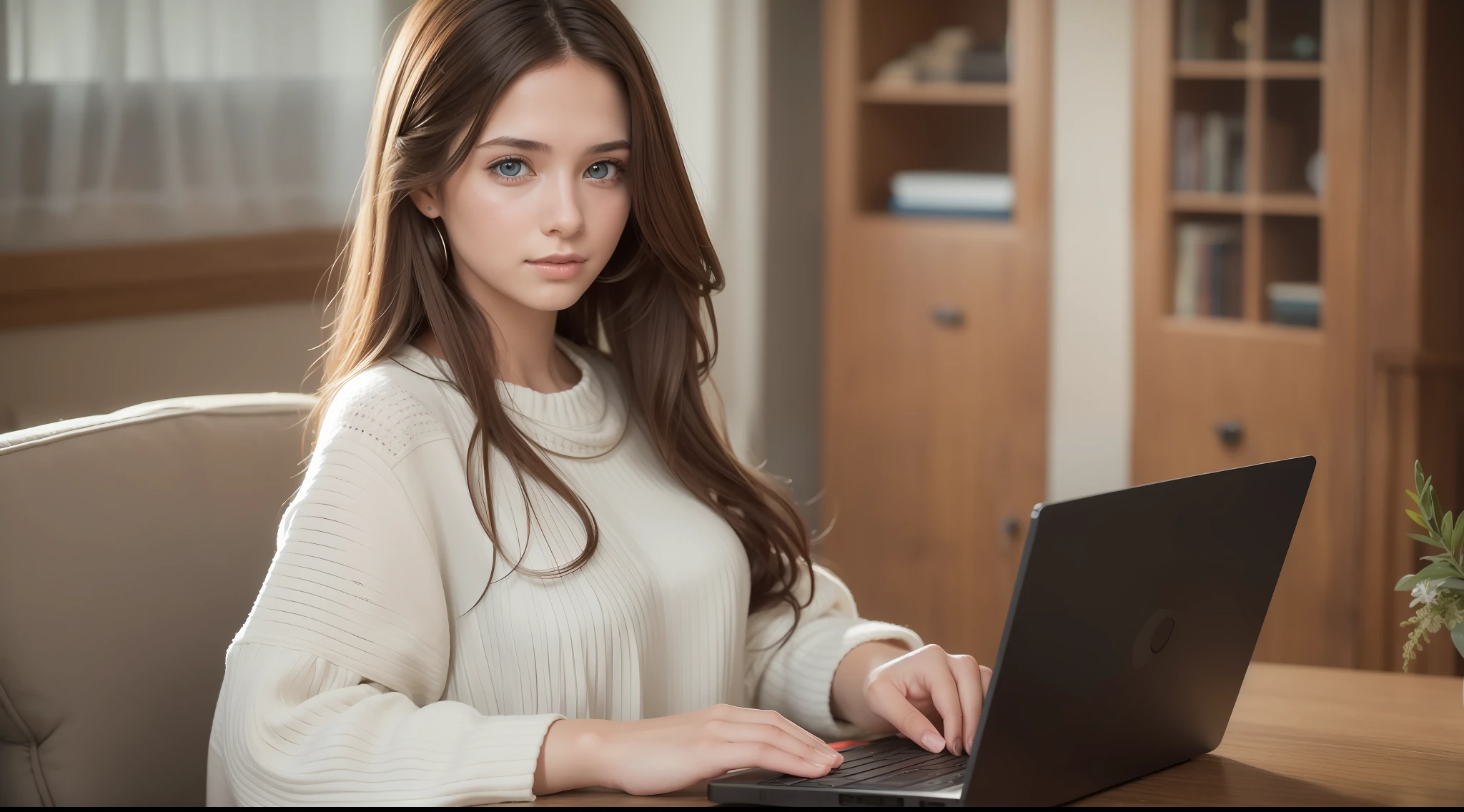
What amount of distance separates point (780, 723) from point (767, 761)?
0.04 m

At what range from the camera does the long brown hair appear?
126 centimetres

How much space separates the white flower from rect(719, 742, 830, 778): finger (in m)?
0.51

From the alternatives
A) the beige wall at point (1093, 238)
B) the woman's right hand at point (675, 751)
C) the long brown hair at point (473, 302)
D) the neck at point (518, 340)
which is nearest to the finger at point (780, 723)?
the woman's right hand at point (675, 751)

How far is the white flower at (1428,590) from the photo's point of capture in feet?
3.62

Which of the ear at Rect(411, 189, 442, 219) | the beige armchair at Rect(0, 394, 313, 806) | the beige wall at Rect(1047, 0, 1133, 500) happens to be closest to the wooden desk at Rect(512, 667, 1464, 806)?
the beige armchair at Rect(0, 394, 313, 806)

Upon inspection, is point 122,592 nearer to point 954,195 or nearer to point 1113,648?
point 1113,648

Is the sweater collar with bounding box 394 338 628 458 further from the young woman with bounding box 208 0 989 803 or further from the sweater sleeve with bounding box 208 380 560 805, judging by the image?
the sweater sleeve with bounding box 208 380 560 805

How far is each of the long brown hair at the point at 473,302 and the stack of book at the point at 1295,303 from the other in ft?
6.08

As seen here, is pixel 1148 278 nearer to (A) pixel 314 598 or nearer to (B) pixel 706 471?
(B) pixel 706 471

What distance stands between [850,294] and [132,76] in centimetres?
191

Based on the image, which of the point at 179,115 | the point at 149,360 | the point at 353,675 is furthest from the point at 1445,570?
the point at 179,115

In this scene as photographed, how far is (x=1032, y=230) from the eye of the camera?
3.30m

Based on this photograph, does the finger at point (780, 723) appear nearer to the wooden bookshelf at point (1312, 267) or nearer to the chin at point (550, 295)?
the chin at point (550, 295)

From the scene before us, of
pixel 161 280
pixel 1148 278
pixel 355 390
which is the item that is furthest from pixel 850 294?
pixel 355 390
